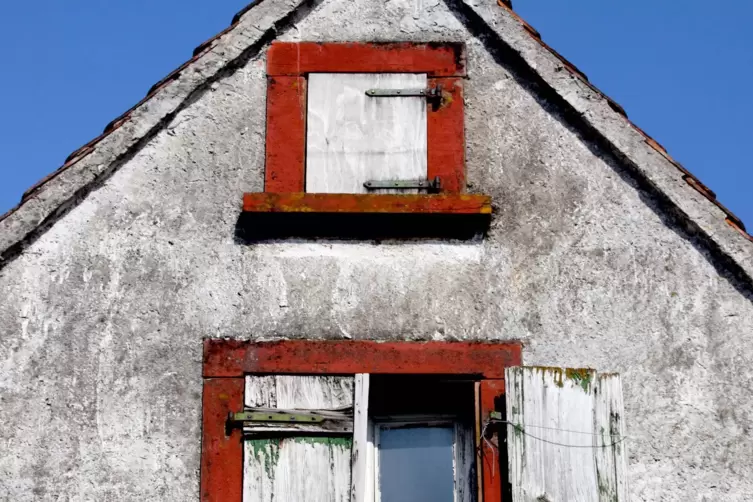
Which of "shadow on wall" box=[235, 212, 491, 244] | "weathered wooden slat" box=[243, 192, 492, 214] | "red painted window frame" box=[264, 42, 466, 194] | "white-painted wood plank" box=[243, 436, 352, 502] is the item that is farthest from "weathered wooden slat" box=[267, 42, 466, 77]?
"white-painted wood plank" box=[243, 436, 352, 502]

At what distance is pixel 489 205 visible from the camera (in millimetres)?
8148

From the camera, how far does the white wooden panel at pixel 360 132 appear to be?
Answer: 8.33 m

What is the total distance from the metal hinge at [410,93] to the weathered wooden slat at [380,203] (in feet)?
2.18

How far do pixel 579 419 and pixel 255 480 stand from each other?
1746 millimetres

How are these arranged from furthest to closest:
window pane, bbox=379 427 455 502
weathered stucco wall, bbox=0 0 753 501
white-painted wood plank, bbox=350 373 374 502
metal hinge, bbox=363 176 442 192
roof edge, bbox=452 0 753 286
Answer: metal hinge, bbox=363 176 442 192
window pane, bbox=379 427 455 502
roof edge, bbox=452 0 753 286
weathered stucco wall, bbox=0 0 753 501
white-painted wood plank, bbox=350 373 374 502

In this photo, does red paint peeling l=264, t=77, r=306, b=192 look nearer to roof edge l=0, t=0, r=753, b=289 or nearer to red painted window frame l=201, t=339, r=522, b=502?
roof edge l=0, t=0, r=753, b=289

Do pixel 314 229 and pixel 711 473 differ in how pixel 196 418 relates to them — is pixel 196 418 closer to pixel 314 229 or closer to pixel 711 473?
pixel 314 229

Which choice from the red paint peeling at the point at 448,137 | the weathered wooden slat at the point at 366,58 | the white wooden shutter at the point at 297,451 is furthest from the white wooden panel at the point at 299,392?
the weathered wooden slat at the point at 366,58

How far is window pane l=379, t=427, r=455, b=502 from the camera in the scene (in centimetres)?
811

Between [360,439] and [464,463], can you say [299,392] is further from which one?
[464,463]

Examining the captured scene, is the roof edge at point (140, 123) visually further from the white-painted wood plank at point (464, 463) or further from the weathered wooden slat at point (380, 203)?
the white-painted wood plank at point (464, 463)

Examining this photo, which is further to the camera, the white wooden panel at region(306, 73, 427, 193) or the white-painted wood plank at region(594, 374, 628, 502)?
the white wooden panel at region(306, 73, 427, 193)

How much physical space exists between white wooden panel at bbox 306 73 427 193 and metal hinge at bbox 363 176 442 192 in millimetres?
32

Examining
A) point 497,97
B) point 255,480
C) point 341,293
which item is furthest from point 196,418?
point 497,97
